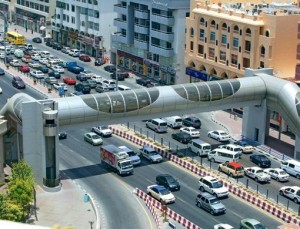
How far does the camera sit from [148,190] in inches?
2813

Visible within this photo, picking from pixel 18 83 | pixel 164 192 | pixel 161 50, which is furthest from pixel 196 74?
pixel 164 192

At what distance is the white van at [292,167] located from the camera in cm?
7975

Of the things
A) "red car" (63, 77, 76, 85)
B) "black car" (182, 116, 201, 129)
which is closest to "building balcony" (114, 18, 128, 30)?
"red car" (63, 77, 76, 85)

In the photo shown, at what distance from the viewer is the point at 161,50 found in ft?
426

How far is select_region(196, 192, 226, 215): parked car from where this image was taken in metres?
66.4

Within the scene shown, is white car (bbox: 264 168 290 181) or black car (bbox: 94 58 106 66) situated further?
black car (bbox: 94 58 106 66)

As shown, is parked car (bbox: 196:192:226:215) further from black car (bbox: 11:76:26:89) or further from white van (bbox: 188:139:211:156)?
black car (bbox: 11:76:26:89)

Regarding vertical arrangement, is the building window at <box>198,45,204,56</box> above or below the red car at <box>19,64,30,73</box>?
above

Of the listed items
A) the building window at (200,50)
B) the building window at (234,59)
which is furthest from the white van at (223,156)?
the building window at (200,50)

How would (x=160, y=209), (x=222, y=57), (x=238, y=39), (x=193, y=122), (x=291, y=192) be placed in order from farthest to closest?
(x=222, y=57) < (x=238, y=39) < (x=193, y=122) < (x=291, y=192) < (x=160, y=209)

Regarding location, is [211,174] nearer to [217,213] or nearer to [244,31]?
[217,213]

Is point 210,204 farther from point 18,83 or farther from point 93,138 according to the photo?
point 18,83

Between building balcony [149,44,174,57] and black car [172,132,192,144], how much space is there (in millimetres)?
37175

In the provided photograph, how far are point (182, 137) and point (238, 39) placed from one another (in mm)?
25464
